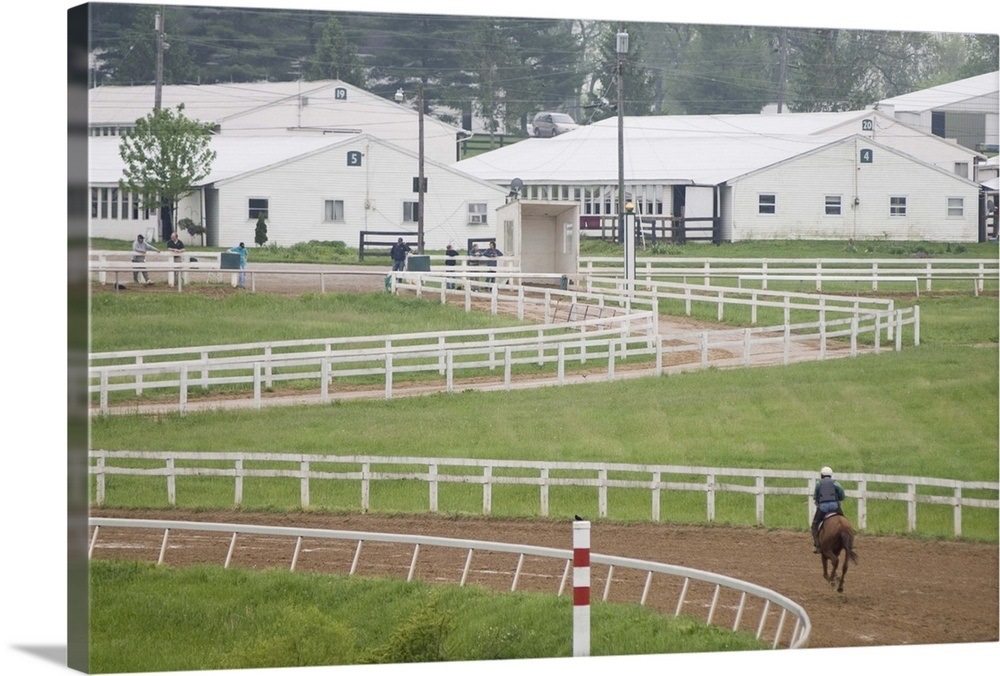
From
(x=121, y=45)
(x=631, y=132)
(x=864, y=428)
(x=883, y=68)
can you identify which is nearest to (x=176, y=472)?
(x=121, y=45)

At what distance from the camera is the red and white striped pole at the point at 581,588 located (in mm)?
11953

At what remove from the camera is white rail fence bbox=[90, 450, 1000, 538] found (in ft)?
43.0

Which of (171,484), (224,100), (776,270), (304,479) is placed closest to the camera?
(171,484)

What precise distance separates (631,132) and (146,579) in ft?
18.6

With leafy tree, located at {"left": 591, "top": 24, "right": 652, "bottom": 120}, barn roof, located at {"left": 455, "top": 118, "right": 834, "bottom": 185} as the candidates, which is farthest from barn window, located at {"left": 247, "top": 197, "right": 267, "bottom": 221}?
leafy tree, located at {"left": 591, "top": 24, "right": 652, "bottom": 120}

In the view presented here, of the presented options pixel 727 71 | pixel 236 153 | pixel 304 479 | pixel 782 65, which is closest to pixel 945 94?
pixel 782 65

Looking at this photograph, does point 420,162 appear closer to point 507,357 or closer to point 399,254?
point 399,254

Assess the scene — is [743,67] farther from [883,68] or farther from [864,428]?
[864,428]

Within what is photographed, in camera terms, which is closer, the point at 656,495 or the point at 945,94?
the point at 656,495

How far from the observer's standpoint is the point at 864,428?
14.8 meters

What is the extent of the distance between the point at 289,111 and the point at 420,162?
3.89 feet

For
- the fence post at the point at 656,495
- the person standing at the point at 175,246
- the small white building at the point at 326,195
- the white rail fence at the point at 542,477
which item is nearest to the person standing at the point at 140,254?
the small white building at the point at 326,195

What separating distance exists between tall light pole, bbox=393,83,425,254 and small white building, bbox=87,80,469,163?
3cm

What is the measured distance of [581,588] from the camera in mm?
12195
